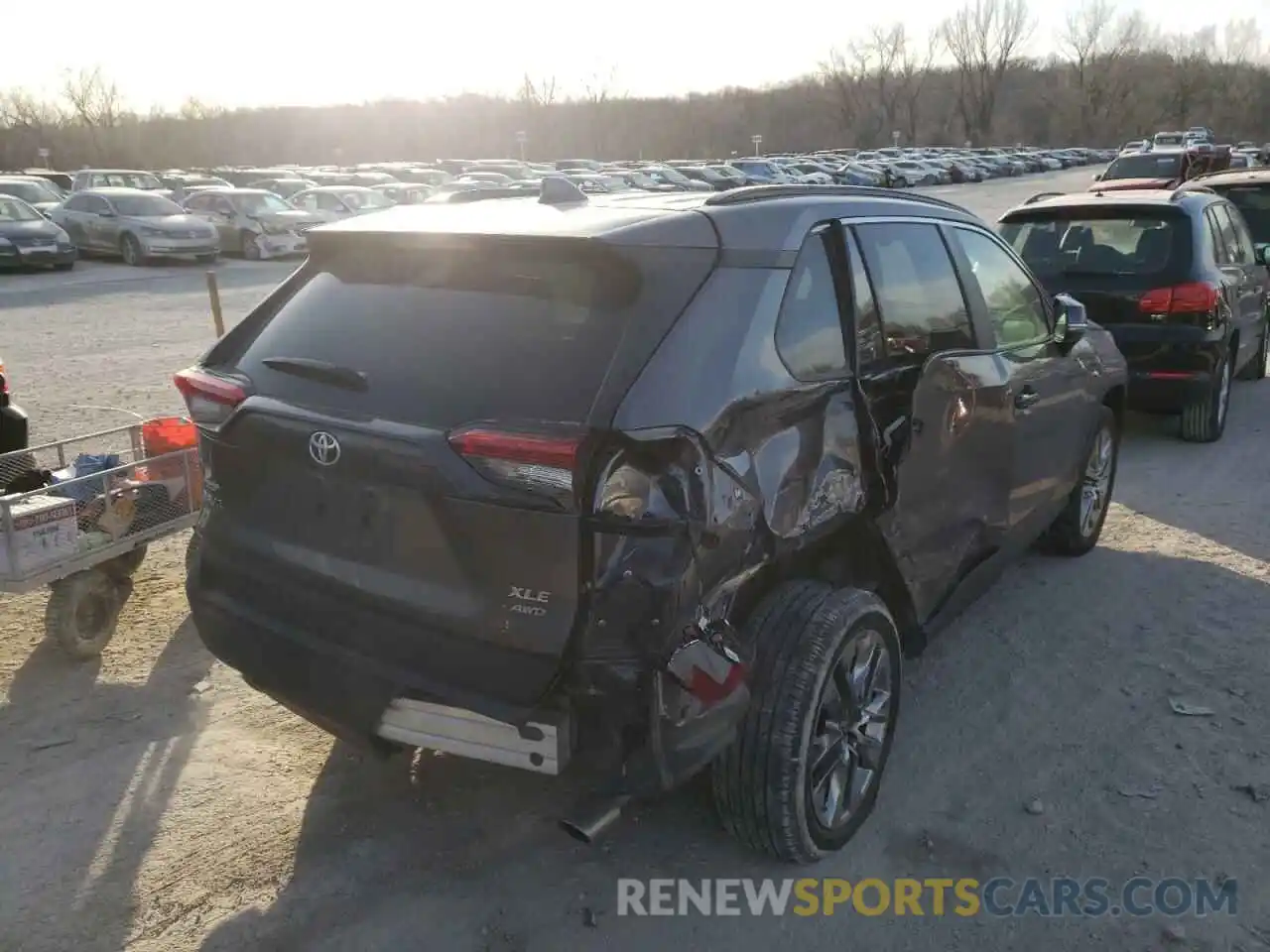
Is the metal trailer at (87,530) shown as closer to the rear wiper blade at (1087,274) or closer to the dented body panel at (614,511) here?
the dented body panel at (614,511)

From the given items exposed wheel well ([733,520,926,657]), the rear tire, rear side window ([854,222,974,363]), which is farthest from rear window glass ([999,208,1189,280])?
exposed wheel well ([733,520,926,657])

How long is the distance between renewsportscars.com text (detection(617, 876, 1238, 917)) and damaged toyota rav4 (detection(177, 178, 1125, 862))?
0.49 feet

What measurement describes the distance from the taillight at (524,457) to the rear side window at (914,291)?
148 cm

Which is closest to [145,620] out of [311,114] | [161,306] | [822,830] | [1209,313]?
[822,830]

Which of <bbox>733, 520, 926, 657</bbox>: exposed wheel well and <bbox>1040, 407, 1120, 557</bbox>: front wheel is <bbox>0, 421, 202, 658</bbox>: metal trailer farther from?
<bbox>1040, 407, 1120, 557</bbox>: front wheel

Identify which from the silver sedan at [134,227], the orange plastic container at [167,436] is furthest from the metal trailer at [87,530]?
the silver sedan at [134,227]

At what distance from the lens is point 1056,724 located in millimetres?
3910

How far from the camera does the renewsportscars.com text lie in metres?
2.96

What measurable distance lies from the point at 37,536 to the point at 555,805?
7.62 feet

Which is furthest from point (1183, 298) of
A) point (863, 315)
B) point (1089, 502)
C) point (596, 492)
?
point (596, 492)

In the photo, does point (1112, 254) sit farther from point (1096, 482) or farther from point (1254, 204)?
point (1254, 204)

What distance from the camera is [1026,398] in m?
4.33

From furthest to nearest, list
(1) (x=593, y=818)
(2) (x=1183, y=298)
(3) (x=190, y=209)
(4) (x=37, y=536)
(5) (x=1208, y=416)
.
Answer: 1. (3) (x=190, y=209)
2. (5) (x=1208, y=416)
3. (2) (x=1183, y=298)
4. (4) (x=37, y=536)
5. (1) (x=593, y=818)

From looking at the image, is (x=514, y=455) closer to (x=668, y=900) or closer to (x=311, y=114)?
(x=668, y=900)
